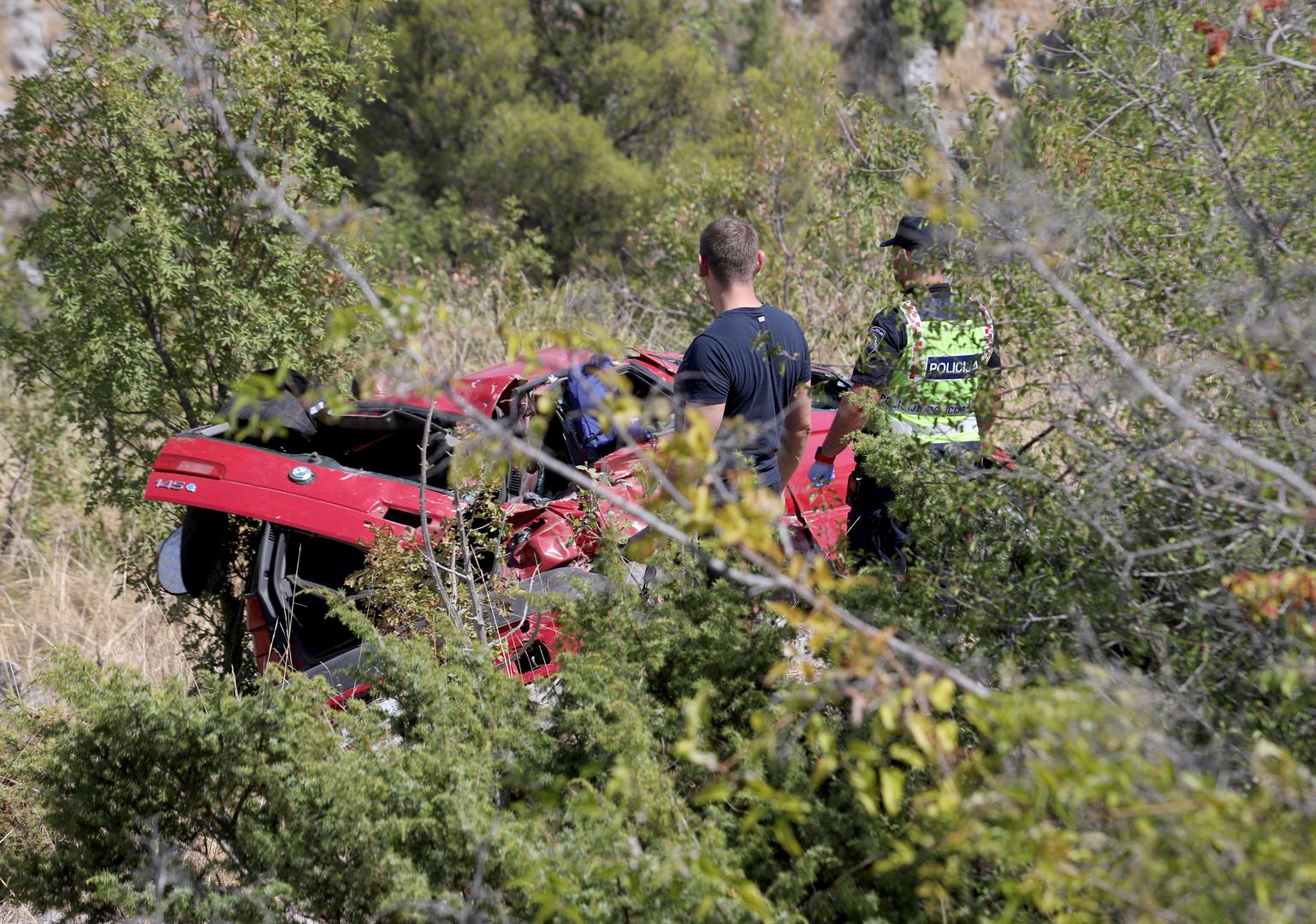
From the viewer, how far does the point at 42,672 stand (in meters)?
3.19

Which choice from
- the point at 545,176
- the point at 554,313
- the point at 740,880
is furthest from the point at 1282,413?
the point at 545,176

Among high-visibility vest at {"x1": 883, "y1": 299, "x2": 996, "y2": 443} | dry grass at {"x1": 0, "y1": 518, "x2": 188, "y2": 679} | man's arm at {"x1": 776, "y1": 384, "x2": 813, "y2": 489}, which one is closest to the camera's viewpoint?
high-visibility vest at {"x1": 883, "y1": 299, "x2": 996, "y2": 443}

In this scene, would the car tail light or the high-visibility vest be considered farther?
the car tail light

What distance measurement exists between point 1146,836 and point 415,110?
51.4ft

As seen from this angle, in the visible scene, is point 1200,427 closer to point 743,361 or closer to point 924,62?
point 743,361

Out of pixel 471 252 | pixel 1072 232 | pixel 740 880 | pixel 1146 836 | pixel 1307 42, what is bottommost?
pixel 471 252

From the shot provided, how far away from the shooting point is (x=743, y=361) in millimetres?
3842

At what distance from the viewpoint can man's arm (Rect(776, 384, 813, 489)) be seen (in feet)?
13.2

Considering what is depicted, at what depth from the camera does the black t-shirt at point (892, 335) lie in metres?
3.26

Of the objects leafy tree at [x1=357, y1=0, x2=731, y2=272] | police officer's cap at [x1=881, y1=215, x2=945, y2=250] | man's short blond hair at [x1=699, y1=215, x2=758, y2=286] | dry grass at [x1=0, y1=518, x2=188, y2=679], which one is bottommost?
dry grass at [x1=0, y1=518, x2=188, y2=679]

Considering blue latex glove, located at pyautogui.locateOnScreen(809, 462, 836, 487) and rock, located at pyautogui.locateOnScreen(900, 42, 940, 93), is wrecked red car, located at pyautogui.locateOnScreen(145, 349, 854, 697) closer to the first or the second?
blue latex glove, located at pyautogui.locateOnScreen(809, 462, 836, 487)

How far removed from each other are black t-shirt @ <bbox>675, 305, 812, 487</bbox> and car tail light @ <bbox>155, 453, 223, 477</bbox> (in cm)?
194

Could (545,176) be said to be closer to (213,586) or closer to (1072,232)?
(213,586)

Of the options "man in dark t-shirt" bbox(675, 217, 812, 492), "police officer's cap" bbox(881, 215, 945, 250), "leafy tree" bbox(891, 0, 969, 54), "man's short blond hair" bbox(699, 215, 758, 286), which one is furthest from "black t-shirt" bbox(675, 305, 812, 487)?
"leafy tree" bbox(891, 0, 969, 54)
